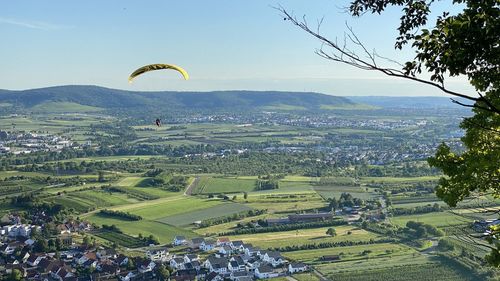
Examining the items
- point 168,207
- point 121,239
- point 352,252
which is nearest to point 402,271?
point 352,252

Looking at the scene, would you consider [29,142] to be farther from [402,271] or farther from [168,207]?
[402,271]

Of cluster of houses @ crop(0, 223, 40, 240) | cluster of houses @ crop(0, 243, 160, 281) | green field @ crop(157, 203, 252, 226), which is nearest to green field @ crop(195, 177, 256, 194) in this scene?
green field @ crop(157, 203, 252, 226)

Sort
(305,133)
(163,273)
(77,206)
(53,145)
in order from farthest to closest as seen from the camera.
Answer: (305,133)
(53,145)
(77,206)
(163,273)

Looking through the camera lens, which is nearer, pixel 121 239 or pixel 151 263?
pixel 151 263

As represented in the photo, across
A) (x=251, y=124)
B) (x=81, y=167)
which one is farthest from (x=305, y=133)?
(x=81, y=167)

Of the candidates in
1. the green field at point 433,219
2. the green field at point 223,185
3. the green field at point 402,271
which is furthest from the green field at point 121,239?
the green field at point 433,219

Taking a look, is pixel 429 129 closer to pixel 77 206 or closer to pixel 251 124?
pixel 251 124
